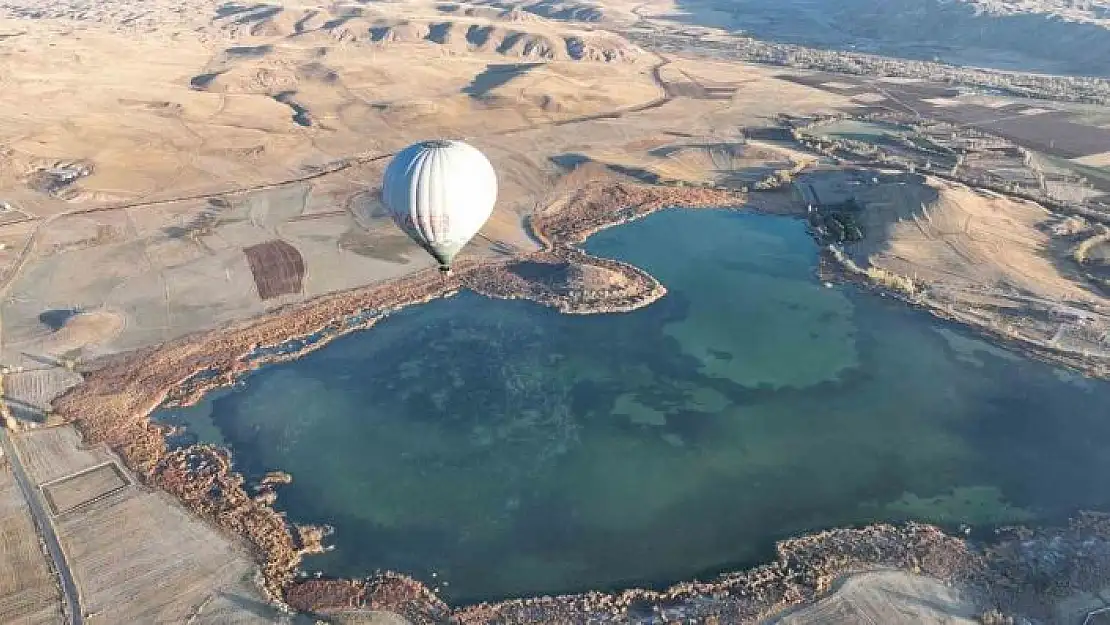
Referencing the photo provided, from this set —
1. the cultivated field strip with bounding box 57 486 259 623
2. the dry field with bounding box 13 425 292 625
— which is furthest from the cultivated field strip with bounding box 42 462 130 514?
the cultivated field strip with bounding box 57 486 259 623

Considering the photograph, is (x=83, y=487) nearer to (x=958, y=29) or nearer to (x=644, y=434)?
(x=644, y=434)

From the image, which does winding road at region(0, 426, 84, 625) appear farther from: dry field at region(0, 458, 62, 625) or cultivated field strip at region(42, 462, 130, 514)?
cultivated field strip at region(42, 462, 130, 514)

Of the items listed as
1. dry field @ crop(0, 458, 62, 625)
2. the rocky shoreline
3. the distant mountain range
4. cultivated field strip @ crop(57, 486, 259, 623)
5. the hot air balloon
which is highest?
the distant mountain range

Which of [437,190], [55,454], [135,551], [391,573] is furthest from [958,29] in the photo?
[135,551]

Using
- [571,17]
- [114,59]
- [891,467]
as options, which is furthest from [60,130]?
[571,17]

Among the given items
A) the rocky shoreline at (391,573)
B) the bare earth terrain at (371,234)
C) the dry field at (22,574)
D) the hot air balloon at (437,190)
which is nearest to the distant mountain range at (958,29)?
the bare earth terrain at (371,234)

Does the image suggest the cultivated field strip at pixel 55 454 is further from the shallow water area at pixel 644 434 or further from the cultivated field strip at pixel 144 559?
the shallow water area at pixel 644 434
